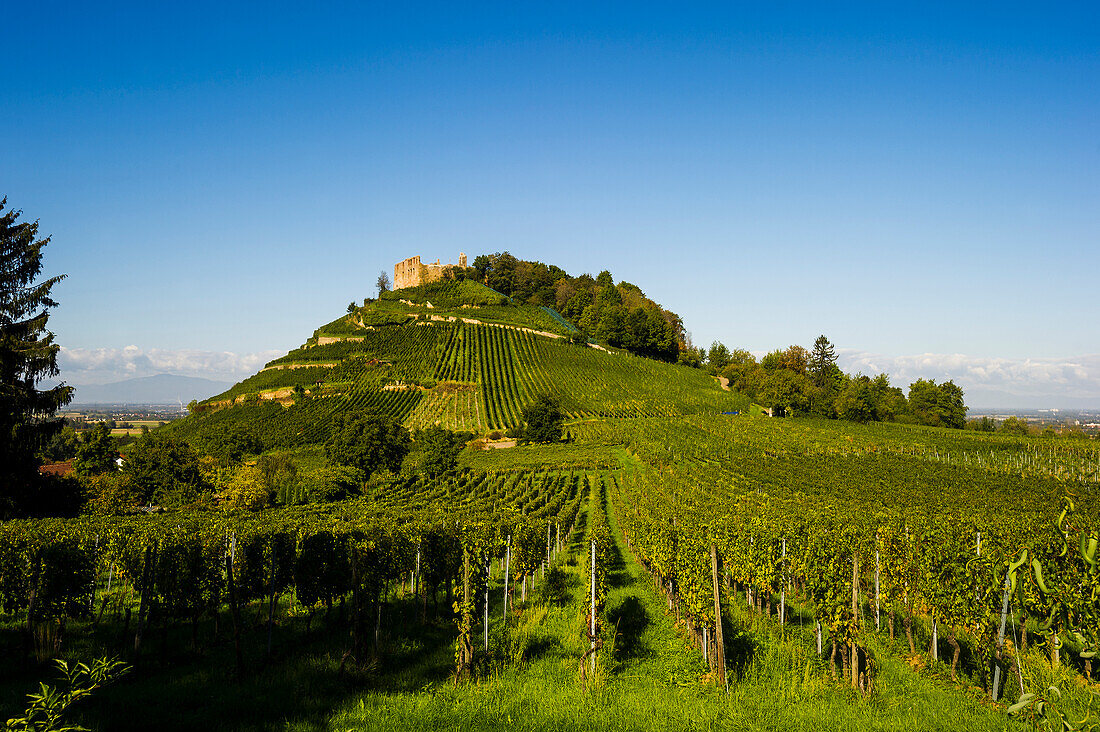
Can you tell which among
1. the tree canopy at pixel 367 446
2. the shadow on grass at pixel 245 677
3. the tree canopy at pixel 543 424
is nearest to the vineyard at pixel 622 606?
the shadow on grass at pixel 245 677

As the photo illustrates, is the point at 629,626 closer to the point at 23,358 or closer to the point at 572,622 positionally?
the point at 572,622

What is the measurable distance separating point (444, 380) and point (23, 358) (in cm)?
7390

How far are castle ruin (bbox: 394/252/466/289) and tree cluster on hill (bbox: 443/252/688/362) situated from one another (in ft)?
12.0

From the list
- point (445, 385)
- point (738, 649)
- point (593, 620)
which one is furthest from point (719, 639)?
point (445, 385)

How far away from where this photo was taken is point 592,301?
6388 inches

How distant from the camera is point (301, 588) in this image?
14.7 metres

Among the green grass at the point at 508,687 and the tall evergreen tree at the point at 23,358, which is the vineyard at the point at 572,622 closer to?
the green grass at the point at 508,687

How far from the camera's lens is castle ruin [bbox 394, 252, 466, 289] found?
177750 millimetres

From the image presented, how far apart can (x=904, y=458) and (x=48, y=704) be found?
6238 cm

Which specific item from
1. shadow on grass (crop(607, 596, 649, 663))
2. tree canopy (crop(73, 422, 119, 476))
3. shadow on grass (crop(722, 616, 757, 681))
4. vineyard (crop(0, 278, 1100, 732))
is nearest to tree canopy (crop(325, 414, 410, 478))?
tree canopy (crop(73, 422, 119, 476))

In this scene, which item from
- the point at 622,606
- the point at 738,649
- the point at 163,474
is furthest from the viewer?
the point at 163,474

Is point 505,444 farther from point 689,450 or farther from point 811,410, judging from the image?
point 811,410

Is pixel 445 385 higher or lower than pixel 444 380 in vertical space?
lower

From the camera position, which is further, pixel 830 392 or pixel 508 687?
pixel 830 392
